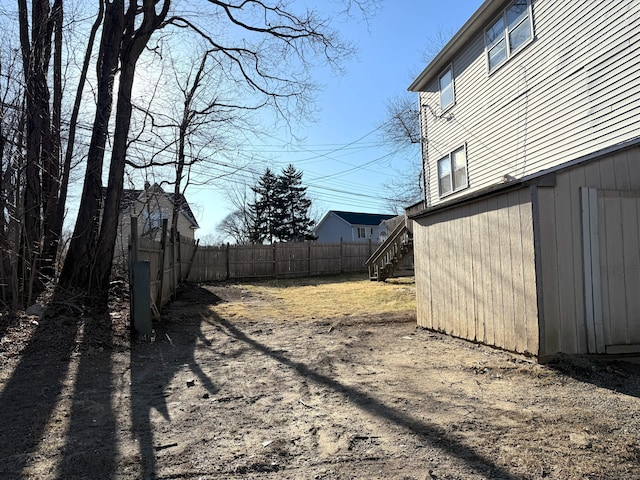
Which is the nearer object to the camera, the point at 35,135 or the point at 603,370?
the point at 603,370

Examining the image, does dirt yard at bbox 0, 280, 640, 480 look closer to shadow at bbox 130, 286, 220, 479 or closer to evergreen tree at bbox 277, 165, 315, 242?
shadow at bbox 130, 286, 220, 479

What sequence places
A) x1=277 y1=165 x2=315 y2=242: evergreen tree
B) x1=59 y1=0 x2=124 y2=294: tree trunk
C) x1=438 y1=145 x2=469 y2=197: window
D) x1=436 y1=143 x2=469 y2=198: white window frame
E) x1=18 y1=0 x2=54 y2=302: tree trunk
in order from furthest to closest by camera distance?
x1=277 y1=165 x2=315 y2=242: evergreen tree
x1=438 y1=145 x2=469 y2=197: window
x1=436 y1=143 x2=469 y2=198: white window frame
x1=59 y1=0 x2=124 y2=294: tree trunk
x1=18 y1=0 x2=54 y2=302: tree trunk

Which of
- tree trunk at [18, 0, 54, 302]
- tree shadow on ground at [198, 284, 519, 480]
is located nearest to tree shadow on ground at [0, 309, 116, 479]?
tree trunk at [18, 0, 54, 302]

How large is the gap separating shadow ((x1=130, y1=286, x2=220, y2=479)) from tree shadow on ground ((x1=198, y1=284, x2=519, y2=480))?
3.60ft

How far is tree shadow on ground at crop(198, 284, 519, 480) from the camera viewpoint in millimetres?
2586

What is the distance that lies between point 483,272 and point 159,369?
14.6 feet

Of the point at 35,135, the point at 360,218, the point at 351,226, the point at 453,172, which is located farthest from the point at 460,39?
the point at 360,218

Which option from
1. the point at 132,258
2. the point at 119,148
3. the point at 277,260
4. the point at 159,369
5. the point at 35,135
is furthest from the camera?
the point at 277,260

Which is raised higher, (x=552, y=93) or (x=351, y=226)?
(x=351, y=226)

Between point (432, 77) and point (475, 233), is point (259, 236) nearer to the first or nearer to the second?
point (432, 77)

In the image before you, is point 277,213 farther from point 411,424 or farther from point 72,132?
point 411,424

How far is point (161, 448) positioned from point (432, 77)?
13.7 m

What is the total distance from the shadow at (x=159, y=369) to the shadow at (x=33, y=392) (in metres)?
0.70

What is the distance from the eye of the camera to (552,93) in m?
8.69
